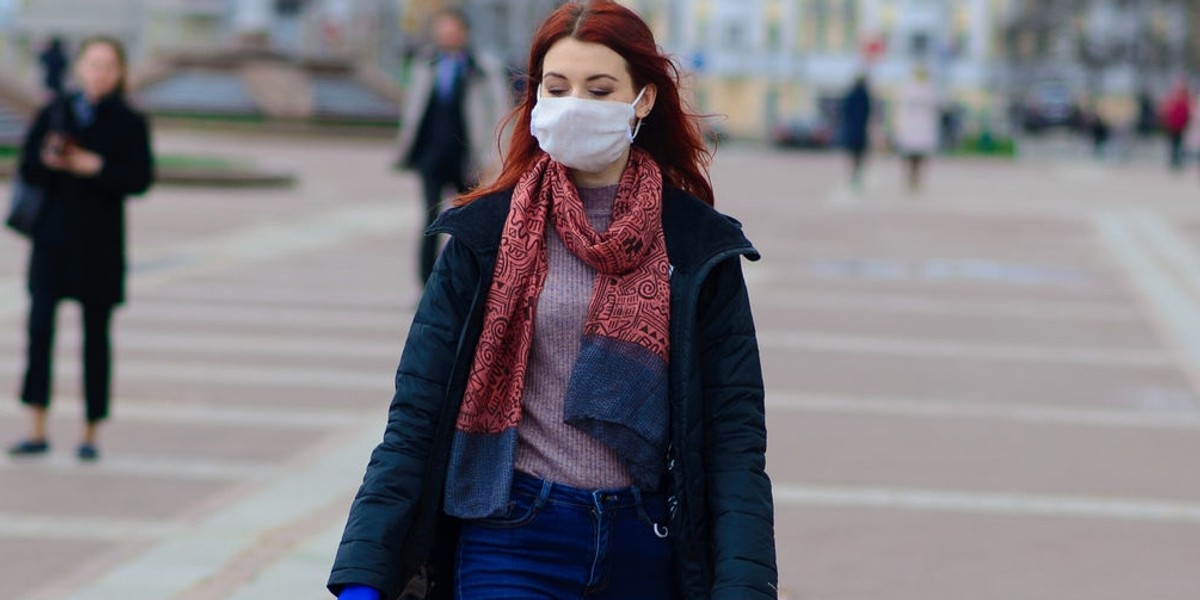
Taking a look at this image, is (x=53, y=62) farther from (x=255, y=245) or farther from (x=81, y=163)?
(x=81, y=163)

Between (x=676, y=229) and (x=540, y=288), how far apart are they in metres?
0.25

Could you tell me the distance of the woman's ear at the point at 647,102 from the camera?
3.62 meters

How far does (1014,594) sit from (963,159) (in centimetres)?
4851

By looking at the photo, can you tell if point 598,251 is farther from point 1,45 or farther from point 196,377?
point 1,45

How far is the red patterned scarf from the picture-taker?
3.44 meters

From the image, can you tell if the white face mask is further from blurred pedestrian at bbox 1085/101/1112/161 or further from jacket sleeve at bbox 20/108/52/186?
blurred pedestrian at bbox 1085/101/1112/161

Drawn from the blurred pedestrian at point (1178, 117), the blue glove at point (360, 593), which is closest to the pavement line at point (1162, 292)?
the blue glove at point (360, 593)

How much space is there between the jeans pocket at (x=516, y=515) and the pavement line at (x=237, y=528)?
2912mm

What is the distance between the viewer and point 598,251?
11.2 feet

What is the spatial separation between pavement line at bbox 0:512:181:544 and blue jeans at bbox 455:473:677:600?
3821mm

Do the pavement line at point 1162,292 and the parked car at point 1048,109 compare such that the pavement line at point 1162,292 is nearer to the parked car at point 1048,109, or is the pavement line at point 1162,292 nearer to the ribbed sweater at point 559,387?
the ribbed sweater at point 559,387

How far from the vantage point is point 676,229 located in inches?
140

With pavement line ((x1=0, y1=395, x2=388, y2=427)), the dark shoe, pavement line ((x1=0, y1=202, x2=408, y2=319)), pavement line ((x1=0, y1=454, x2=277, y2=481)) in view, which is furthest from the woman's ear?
pavement line ((x1=0, y1=202, x2=408, y2=319))

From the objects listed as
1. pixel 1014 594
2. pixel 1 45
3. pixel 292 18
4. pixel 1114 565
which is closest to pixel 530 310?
pixel 1014 594
